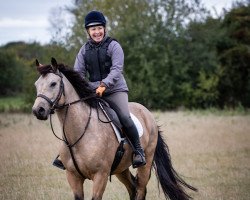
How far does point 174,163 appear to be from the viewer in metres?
12.1

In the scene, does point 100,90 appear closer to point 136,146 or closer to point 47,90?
point 47,90

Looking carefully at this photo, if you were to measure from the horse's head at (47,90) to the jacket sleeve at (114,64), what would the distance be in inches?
28.6

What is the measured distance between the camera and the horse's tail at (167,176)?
775 cm

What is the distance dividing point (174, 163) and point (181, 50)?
83.2ft

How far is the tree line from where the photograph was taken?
116 ft

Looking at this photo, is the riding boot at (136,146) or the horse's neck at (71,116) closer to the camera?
the horse's neck at (71,116)

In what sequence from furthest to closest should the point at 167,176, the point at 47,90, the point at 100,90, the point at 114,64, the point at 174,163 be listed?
the point at 174,163
the point at 167,176
the point at 114,64
the point at 100,90
the point at 47,90

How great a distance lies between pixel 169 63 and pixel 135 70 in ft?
9.10

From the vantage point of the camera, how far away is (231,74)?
35562 mm

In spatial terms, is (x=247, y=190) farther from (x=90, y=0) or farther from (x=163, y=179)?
(x=90, y=0)

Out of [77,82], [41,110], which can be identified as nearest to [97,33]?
[77,82]

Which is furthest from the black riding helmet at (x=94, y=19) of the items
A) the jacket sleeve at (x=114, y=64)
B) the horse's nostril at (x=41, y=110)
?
the horse's nostril at (x=41, y=110)

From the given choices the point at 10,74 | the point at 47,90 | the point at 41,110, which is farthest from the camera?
the point at 10,74

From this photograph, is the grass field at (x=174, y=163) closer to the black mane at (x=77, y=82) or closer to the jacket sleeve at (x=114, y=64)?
the jacket sleeve at (x=114, y=64)
